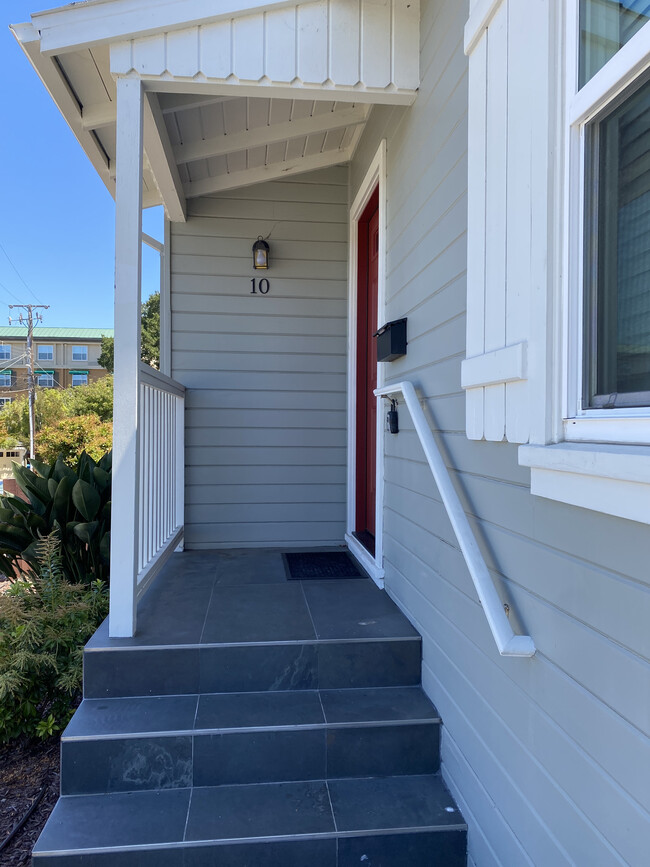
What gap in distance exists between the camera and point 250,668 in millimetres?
2170

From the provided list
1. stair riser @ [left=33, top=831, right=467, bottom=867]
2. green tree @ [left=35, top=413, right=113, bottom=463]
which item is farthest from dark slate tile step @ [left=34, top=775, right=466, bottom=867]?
Answer: green tree @ [left=35, top=413, right=113, bottom=463]

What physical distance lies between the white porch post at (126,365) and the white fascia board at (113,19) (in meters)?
0.17

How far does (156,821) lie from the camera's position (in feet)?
5.69

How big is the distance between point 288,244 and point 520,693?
319cm

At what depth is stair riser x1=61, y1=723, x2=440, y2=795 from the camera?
187 centimetres

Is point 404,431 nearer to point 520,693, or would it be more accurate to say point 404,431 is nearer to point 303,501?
point 520,693

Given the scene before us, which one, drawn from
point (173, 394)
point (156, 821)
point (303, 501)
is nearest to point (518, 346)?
point (156, 821)

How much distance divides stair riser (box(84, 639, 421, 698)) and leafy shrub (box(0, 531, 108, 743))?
430mm

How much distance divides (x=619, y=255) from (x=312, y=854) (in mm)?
1755

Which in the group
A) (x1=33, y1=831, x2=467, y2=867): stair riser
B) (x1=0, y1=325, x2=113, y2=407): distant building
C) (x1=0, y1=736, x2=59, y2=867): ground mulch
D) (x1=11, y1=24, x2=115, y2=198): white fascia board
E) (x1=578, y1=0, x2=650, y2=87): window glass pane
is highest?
(x1=0, y1=325, x2=113, y2=407): distant building

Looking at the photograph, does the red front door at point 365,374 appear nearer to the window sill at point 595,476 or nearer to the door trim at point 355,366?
the door trim at point 355,366

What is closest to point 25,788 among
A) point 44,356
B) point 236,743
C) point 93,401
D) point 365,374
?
→ point 236,743

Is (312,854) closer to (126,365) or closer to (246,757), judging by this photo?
(246,757)

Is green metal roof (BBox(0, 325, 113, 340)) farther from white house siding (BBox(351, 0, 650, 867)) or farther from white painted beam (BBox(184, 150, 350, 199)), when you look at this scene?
white house siding (BBox(351, 0, 650, 867))
